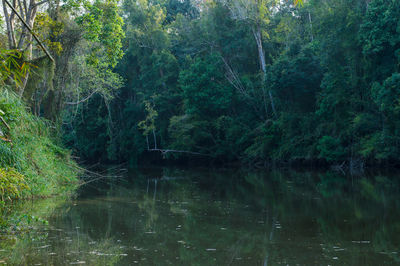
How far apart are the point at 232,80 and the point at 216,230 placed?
2776 cm

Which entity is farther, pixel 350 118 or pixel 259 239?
pixel 350 118

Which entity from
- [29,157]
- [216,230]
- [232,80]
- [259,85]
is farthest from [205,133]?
[216,230]

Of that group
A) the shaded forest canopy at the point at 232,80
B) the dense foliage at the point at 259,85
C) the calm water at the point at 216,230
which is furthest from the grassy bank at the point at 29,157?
the dense foliage at the point at 259,85

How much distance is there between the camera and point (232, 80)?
36.6 m

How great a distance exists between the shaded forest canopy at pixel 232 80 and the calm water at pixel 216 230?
7221 millimetres

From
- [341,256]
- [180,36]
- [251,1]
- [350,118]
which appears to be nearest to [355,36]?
[350,118]

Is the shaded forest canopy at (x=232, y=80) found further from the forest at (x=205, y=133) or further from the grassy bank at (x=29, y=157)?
the grassy bank at (x=29, y=157)

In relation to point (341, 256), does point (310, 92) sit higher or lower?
higher

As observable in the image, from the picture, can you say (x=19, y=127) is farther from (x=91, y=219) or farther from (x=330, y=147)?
(x=330, y=147)

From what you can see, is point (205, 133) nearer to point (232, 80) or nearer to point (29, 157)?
point (232, 80)

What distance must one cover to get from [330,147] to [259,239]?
20.6 metres

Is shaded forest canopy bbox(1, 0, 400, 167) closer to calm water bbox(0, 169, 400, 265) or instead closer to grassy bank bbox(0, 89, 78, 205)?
grassy bank bbox(0, 89, 78, 205)

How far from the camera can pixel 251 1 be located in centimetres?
3491

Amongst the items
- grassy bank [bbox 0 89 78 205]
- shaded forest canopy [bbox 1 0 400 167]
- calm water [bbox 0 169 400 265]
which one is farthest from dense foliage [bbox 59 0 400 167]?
grassy bank [bbox 0 89 78 205]
